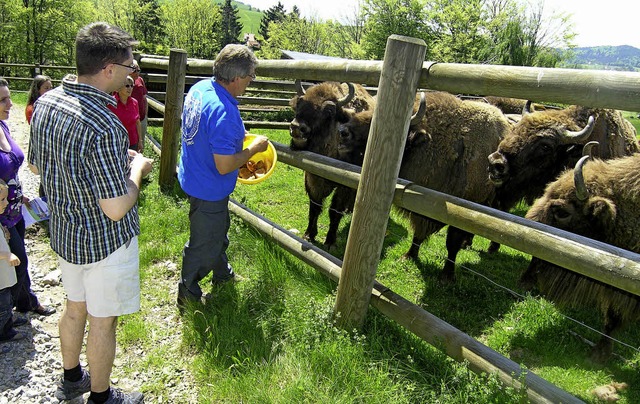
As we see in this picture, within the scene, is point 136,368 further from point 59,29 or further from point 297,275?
point 59,29

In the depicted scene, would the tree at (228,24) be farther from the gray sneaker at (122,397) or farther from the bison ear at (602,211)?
the gray sneaker at (122,397)

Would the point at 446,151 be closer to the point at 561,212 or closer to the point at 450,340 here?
the point at 561,212

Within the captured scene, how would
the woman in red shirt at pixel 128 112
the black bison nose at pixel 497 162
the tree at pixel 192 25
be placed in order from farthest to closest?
the tree at pixel 192 25 < the woman in red shirt at pixel 128 112 < the black bison nose at pixel 497 162

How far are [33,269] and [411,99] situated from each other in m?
4.17

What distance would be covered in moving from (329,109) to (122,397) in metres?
3.92

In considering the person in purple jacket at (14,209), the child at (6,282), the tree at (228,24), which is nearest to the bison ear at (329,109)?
the person in purple jacket at (14,209)

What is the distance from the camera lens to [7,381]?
2980 millimetres

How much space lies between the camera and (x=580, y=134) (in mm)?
4504

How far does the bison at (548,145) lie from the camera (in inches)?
187

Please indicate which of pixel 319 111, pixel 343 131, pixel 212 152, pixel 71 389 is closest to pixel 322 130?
pixel 319 111

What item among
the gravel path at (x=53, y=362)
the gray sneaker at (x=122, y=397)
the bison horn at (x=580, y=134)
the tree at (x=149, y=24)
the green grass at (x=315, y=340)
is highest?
the tree at (x=149, y=24)

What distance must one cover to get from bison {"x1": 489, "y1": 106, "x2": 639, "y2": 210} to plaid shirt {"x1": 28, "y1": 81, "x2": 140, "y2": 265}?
12.7ft

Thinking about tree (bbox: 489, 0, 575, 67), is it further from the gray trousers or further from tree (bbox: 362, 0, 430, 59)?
the gray trousers

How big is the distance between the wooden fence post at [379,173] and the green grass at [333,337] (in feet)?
0.96
